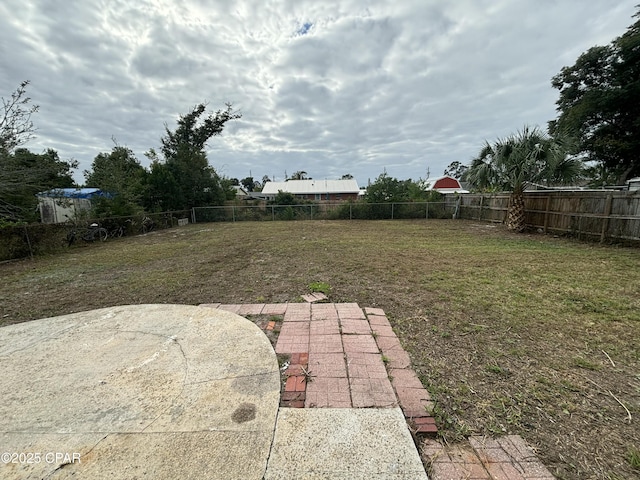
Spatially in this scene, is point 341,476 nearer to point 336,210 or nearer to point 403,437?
point 403,437

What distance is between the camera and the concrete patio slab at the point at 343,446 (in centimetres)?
137

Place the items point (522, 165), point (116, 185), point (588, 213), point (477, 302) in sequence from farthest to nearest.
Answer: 1. point (116, 185)
2. point (522, 165)
3. point (588, 213)
4. point (477, 302)

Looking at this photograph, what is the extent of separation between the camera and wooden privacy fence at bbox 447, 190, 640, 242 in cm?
701

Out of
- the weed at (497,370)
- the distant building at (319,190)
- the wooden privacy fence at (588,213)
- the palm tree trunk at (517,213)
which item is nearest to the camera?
the weed at (497,370)

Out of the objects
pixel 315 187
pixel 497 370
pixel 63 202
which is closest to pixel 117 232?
pixel 63 202

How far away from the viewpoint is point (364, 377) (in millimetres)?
2100

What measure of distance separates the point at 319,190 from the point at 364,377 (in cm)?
3168

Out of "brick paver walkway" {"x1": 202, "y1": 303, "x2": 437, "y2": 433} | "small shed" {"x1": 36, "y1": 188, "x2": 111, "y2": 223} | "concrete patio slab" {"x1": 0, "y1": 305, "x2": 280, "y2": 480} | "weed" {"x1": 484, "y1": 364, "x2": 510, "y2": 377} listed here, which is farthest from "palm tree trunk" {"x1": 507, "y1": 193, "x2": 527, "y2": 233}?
"small shed" {"x1": 36, "y1": 188, "x2": 111, "y2": 223}

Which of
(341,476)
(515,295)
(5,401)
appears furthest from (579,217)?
(5,401)

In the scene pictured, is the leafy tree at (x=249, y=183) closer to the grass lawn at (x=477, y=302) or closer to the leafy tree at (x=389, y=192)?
the leafy tree at (x=389, y=192)

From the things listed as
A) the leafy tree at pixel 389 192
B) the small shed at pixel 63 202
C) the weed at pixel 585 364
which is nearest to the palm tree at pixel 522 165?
the leafy tree at pixel 389 192

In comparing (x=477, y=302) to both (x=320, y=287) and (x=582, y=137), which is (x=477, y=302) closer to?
(x=320, y=287)

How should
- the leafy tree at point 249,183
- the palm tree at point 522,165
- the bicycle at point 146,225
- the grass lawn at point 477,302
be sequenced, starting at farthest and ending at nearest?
the leafy tree at point 249,183 < the bicycle at point 146,225 < the palm tree at point 522,165 < the grass lawn at point 477,302

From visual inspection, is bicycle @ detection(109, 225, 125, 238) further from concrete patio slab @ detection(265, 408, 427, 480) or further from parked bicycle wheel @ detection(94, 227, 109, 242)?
concrete patio slab @ detection(265, 408, 427, 480)
